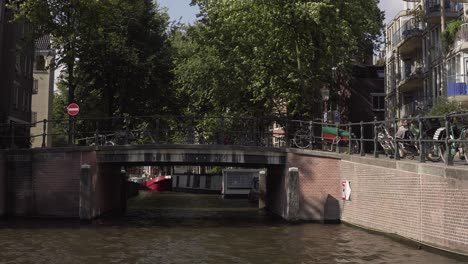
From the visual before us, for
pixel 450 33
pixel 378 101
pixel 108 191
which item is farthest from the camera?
pixel 378 101

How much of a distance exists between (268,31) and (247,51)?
2760mm

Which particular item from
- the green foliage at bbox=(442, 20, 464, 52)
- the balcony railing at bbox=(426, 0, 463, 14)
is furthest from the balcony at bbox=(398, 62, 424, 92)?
the green foliage at bbox=(442, 20, 464, 52)

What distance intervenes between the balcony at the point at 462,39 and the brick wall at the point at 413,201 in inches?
544

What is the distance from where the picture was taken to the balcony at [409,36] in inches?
1532

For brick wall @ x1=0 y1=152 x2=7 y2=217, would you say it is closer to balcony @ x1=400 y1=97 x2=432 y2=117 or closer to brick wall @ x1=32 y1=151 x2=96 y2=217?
brick wall @ x1=32 y1=151 x2=96 y2=217

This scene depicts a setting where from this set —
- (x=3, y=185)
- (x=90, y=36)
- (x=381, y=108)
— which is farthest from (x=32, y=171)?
(x=381, y=108)

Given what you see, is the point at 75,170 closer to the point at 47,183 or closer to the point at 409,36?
the point at 47,183

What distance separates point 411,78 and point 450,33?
8.42 meters

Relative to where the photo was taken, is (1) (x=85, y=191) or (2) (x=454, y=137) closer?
(2) (x=454, y=137)

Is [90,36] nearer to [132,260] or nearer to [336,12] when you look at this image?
[336,12]

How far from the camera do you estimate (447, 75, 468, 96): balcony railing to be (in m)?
30.0

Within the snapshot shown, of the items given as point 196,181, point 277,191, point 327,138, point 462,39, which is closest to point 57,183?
point 277,191

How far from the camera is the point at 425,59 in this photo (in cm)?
3812

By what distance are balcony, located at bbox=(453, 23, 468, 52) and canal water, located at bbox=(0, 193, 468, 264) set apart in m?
14.9
